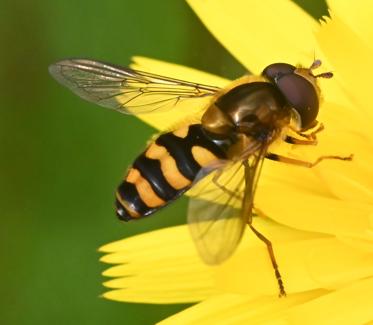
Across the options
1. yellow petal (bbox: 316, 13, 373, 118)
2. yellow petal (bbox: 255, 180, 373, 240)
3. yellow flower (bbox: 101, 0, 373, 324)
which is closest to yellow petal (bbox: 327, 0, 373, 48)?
yellow flower (bbox: 101, 0, 373, 324)

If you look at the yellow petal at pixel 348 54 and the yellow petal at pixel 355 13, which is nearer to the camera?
the yellow petal at pixel 348 54

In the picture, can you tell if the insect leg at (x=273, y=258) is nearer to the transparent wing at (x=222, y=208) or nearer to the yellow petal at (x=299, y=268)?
the yellow petal at (x=299, y=268)

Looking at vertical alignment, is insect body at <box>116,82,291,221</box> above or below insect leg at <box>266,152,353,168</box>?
above

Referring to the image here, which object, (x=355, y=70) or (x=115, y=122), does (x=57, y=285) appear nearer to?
(x=115, y=122)

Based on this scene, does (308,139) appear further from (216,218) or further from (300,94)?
(216,218)

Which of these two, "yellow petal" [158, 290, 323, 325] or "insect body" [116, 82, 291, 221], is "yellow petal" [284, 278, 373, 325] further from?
"insect body" [116, 82, 291, 221]

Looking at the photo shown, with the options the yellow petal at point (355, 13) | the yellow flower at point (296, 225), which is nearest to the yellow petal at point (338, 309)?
the yellow flower at point (296, 225)

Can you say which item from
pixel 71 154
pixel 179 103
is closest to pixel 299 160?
pixel 179 103
